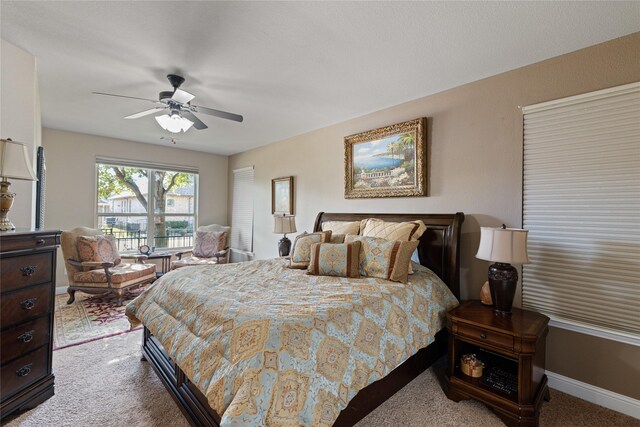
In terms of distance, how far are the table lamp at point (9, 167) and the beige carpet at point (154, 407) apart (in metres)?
1.27

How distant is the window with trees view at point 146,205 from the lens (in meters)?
5.07

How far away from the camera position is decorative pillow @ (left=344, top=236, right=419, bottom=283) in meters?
2.32

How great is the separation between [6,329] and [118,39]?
2.09m

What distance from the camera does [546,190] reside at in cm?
228

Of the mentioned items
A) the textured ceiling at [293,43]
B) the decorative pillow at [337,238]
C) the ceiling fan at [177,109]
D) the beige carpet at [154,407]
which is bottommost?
the beige carpet at [154,407]

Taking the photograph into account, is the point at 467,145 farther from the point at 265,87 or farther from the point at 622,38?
the point at 265,87

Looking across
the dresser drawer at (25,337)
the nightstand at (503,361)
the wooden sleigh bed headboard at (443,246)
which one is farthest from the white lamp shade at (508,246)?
the dresser drawer at (25,337)

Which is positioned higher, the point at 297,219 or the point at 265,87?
the point at 265,87

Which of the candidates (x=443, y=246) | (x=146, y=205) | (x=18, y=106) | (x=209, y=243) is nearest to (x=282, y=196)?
(x=209, y=243)

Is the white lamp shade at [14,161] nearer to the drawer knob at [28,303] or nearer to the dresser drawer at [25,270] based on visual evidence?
the dresser drawer at [25,270]

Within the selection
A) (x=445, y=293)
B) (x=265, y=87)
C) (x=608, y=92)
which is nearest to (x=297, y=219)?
(x=265, y=87)

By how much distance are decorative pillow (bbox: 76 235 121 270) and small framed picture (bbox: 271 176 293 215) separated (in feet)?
8.33

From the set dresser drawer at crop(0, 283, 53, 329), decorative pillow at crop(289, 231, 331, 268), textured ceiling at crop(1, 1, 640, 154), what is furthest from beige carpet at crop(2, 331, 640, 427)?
textured ceiling at crop(1, 1, 640, 154)

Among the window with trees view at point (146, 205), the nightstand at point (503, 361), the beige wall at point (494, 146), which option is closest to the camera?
the nightstand at point (503, 361)
